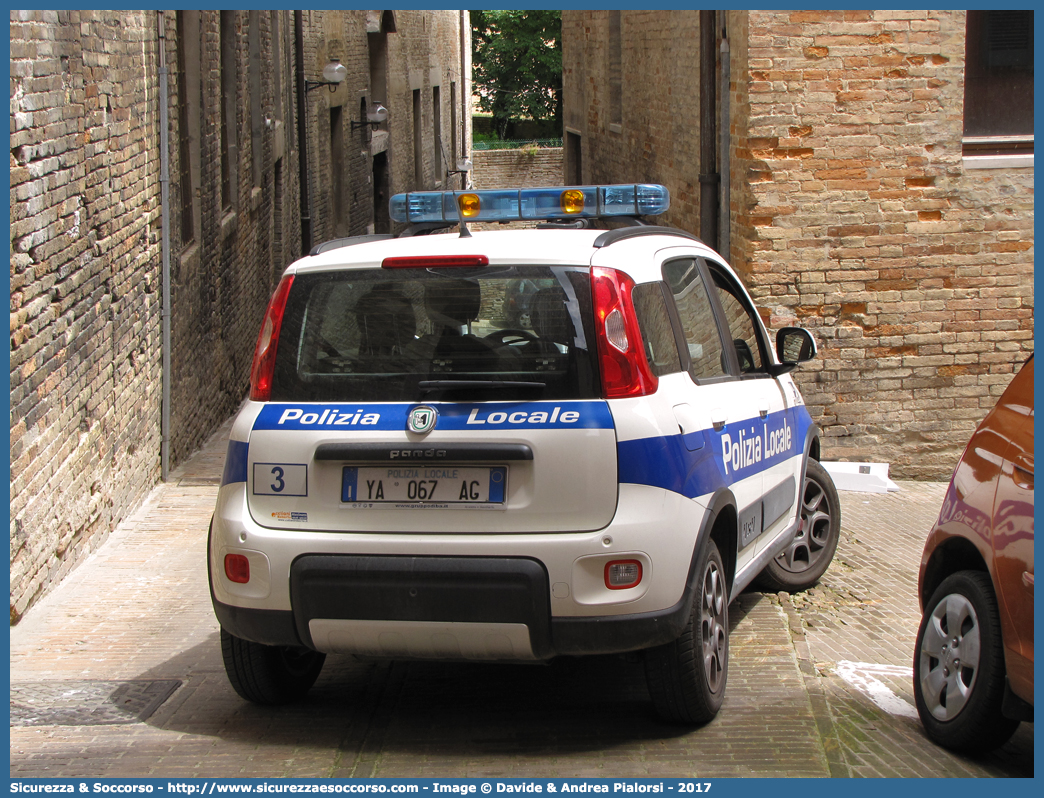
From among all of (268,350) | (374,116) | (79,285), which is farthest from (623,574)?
(374,116)

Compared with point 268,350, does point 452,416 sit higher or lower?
lower

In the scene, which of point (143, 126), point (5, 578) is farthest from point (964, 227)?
point (5, 578)

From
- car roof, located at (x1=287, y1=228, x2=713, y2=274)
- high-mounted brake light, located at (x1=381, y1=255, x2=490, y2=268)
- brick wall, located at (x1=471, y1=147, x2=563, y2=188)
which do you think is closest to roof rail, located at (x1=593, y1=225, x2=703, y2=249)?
car roof, located at (x1=287, y1=228, x2=713, y2=274)

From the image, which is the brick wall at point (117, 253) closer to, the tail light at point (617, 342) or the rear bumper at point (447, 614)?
the rear bumper at point (447, 614)

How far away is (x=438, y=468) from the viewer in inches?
149

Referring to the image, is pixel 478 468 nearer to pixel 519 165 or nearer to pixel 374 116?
pixel 374 116

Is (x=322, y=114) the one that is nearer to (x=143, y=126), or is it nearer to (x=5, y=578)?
(x=143, y=126)

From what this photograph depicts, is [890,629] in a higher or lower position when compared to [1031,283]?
lower

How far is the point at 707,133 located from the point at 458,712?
7.19 metres

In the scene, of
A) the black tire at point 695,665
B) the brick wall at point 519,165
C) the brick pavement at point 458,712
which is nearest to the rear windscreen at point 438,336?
the black tire at point 695,665

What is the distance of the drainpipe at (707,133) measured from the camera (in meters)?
10.3

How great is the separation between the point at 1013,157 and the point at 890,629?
201 inches

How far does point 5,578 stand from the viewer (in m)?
5.33

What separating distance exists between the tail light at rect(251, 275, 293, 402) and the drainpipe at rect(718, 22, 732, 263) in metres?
6.18
